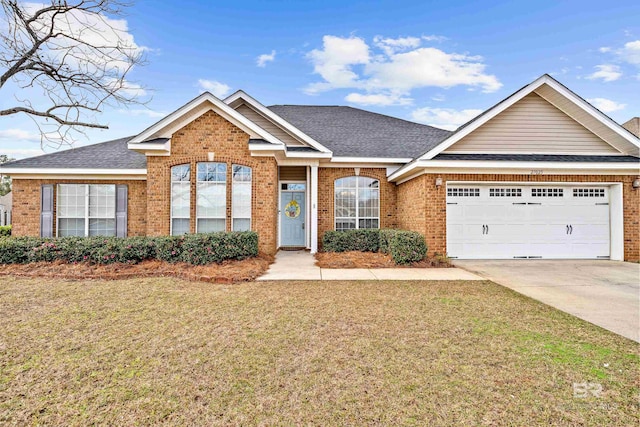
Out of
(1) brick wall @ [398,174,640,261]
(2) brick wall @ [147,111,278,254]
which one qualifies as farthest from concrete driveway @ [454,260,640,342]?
(2) brick wall @ [147,111,278,254]

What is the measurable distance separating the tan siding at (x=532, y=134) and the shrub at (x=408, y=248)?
3.50 metres

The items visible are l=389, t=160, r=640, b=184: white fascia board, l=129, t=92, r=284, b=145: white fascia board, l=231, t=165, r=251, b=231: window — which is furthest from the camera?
l=231, t=165, r=251, b=231: window

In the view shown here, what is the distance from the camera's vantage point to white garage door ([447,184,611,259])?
10.4 m

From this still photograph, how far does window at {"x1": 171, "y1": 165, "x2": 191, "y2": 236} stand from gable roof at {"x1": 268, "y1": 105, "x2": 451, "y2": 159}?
5487mm

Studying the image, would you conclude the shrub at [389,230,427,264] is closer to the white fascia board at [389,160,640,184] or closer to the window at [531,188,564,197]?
the white fascia board at [389,160,640,184]

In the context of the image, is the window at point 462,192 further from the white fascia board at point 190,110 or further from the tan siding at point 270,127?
the white fascia board at point 190,110

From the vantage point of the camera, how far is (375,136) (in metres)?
14.3

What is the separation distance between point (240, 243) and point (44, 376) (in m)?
5.83

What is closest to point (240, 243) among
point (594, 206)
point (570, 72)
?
point (594, 206)

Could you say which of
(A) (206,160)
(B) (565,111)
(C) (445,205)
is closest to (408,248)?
(C) (445,205)

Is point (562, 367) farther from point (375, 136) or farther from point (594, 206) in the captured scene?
point (375, 136)

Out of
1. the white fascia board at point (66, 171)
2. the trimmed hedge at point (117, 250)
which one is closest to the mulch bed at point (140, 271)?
the trimmed hedge at point (117, 250)

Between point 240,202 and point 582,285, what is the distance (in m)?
9.34

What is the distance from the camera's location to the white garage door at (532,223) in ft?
34.1
